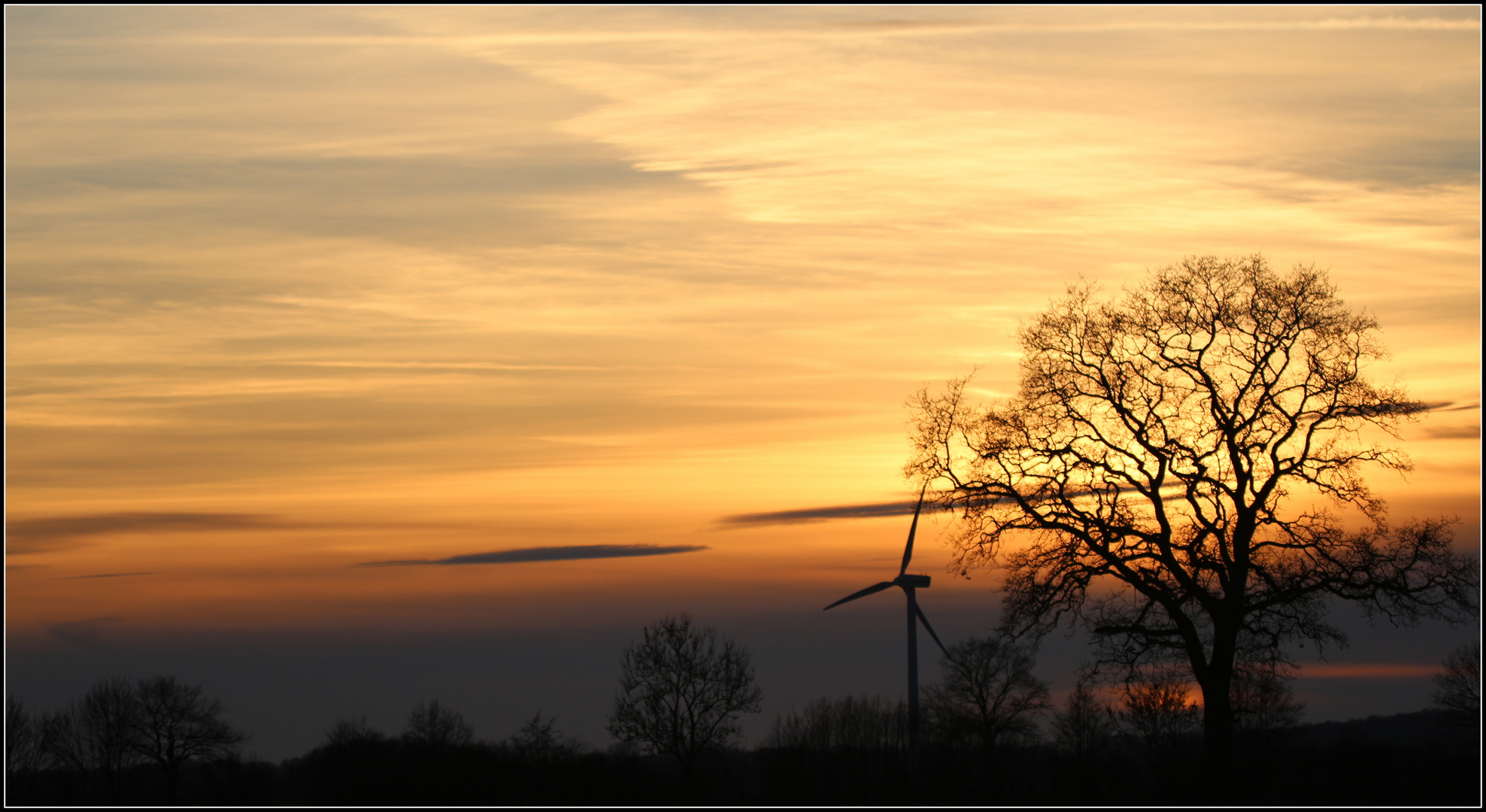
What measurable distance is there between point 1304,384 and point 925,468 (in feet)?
26.0

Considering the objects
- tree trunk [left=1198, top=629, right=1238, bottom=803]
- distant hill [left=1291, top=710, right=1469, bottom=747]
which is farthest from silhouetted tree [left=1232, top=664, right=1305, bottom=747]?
tree trunk [left=1198, top=629, right=1238, bottom=803]

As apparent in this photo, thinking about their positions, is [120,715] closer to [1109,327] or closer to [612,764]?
[612,764]

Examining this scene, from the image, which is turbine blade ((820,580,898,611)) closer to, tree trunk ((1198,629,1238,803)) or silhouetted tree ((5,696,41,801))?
tree trunk ((1198,629,1238,803))

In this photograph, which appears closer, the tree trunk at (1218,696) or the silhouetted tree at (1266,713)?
the tree trunk at (1218,696)

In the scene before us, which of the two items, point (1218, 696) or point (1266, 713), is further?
point (1266, 713)

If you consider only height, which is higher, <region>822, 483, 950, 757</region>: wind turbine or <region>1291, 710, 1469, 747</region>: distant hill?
<region>822, 483, 950, 757</region>: wind turbine

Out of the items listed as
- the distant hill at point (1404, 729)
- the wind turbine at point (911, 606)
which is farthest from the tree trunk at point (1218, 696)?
the distant hill at point (1404, 729)

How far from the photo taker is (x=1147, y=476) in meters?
27.2

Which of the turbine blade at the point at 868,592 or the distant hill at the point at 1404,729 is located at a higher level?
the turbine blade at the point at 868,592

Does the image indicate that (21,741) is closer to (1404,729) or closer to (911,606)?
(911,606)

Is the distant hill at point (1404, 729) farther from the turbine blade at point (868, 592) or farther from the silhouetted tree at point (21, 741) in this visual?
the silhouetted tree at point (21, 741)

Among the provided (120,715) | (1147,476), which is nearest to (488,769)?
(1147,476)

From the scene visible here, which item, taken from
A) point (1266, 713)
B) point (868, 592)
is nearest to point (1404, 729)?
point (1266, 713)

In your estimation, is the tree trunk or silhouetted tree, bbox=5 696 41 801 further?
silhouetted tree, bbox=5 696 41 801
